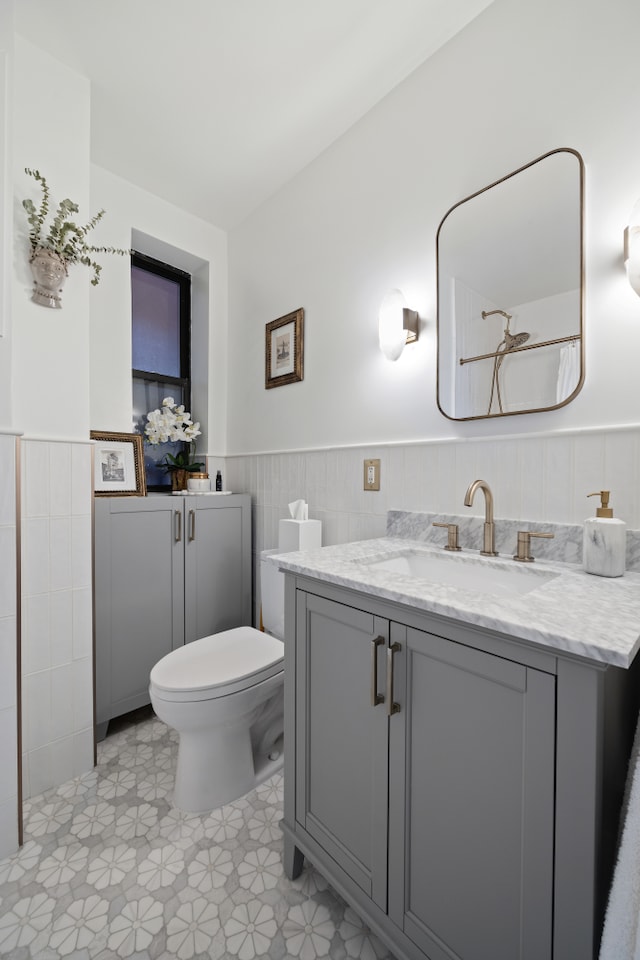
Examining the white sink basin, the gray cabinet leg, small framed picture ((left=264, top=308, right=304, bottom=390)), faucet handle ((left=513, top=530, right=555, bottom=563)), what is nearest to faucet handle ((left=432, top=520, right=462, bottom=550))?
the white sink basin

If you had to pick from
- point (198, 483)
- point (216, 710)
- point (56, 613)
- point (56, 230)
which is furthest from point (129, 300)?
point (216, 710)

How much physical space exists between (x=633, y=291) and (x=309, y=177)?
1639mm

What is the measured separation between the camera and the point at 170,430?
2.29 meters

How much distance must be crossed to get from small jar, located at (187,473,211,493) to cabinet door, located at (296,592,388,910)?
1316 mm

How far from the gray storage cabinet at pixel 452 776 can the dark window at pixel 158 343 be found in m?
1.76

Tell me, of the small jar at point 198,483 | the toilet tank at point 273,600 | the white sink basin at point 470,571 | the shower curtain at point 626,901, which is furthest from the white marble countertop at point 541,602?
the small jar at point 198,483

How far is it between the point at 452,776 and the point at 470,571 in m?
0.58

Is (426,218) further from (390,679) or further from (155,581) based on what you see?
(155,581)

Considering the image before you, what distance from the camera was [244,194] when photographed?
2264mm

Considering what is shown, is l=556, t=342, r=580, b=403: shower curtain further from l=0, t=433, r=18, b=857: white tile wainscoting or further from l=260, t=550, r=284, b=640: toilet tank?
l=0, t=433, r=18, b=857: white tile wainscoting

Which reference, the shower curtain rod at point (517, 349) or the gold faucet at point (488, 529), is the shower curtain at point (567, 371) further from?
the gold faucet at point (488, 529)

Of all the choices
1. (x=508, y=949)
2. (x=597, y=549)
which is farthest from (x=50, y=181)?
(x=508, y=949)

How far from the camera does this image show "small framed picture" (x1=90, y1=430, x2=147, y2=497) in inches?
79.4

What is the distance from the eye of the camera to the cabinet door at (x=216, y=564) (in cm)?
205
